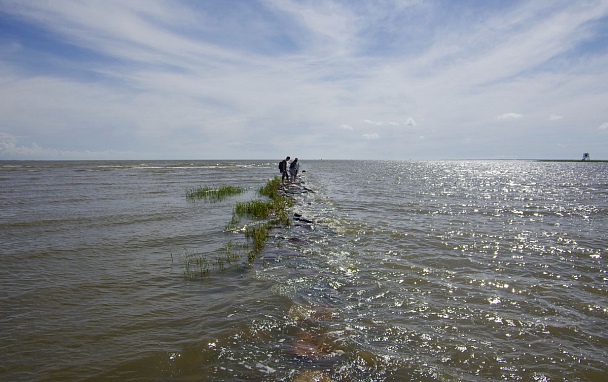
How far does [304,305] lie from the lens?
7.56 m

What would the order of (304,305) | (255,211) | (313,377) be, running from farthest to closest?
(255,211), (304,305), (313,377)

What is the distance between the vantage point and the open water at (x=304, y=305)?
5414 mm

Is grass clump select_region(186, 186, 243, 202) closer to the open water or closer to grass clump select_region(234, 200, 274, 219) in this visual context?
grass clump select_region(234, 200, 274, 219)

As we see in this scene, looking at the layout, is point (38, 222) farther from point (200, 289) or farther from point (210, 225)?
point (200, 289)

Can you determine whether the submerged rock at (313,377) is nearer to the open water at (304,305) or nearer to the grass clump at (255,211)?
the open water at (304,305)

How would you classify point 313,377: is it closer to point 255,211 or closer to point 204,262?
point 204,262

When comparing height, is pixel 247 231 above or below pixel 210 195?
below

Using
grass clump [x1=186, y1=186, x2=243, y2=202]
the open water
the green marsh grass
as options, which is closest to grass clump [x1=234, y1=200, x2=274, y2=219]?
the green marsh grass

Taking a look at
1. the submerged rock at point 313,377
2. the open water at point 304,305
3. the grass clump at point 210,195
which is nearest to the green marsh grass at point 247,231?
the grass clump at point 210,195

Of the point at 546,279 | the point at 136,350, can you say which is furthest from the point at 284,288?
the point at 546,279

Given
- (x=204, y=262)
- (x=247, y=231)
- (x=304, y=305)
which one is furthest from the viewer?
(x=247, y=231)

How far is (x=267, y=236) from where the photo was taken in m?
14.2

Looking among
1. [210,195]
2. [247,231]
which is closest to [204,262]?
[247,231]

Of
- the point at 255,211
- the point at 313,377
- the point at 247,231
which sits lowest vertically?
the point at 313,377
